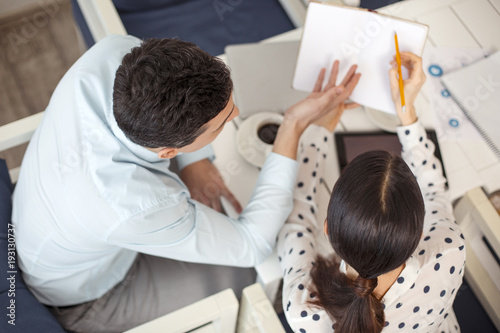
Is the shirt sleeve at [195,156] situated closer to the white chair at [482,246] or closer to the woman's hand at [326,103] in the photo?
the woman's hand at [326,103]

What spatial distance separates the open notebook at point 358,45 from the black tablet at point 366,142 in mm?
82

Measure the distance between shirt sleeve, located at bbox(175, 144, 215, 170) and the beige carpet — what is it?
1096mm

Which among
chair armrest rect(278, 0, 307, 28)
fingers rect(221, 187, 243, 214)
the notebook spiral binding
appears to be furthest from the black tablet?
chair armrest rect(278, 0, 307, 28)

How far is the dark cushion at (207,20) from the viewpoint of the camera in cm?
175

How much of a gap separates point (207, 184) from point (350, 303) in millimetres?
501

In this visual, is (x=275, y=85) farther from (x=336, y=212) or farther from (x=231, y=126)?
(x=336, y=212)

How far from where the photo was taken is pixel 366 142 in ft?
3.92

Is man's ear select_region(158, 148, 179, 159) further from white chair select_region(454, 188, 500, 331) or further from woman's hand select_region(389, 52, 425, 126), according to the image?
white chair select_region(454, 188, 500, 331)

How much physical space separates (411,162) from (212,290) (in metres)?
0.61

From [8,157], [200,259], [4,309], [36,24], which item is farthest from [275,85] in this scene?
[36,24]

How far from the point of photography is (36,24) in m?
2.28

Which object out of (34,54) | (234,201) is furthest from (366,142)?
(34,54)

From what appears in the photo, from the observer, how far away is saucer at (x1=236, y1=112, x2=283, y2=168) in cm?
115

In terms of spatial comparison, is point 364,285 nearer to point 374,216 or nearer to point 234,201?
point 374,216
